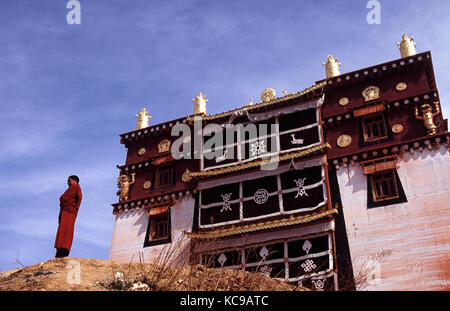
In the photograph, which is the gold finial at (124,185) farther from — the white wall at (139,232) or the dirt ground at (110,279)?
the dirt ground at (110,279)

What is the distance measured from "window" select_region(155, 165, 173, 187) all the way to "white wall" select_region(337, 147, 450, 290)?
893 centimetres

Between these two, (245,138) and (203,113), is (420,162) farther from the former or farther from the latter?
(203,113)

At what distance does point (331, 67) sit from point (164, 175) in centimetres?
973

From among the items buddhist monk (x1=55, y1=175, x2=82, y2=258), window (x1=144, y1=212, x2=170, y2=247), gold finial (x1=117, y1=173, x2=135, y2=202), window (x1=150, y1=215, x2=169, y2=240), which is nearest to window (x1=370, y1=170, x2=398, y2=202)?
window (x1=144, y1=212, x2=170, y2=247)

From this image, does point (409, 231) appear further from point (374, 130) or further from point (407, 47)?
point (407, 47)

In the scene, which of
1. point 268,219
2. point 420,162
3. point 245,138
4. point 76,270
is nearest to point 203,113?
point 245,138

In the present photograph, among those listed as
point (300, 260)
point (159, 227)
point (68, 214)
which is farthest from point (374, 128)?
point (68, 214)

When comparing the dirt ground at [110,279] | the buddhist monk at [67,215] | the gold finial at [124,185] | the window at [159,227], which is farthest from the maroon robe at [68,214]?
the gold finial at [124,185]

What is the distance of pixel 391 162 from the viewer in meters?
18.1

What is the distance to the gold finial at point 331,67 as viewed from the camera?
21.5 metres

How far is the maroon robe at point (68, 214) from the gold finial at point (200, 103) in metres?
12.1

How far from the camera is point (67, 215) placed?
1199cm

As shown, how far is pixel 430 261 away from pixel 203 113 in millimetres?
12485

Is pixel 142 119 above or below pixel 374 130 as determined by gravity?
above
